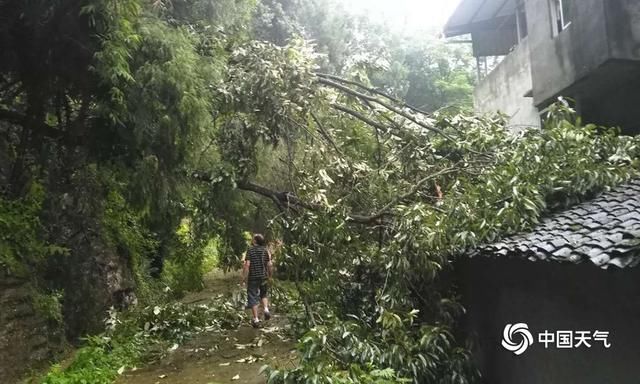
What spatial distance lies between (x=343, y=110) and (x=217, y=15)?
2.28 meters

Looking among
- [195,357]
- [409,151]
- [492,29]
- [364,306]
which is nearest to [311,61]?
[409,151]

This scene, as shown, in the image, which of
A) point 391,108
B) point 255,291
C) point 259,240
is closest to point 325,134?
point 391,108

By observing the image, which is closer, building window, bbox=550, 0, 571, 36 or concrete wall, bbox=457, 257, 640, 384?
concrete wall, bbox=457, 257, 640, 384

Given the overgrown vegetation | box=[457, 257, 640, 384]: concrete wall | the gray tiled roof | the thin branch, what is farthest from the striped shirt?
the gray tiled roof

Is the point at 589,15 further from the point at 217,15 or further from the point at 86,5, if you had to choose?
the point at 86,5

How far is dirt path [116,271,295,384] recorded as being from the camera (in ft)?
20.9

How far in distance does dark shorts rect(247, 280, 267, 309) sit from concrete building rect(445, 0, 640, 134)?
4537 mm

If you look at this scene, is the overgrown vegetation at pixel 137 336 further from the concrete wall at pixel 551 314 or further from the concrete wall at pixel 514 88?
the concrete wall at pixel 514 88

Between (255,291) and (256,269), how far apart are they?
17.8 inches

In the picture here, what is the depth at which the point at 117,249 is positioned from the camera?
991cm

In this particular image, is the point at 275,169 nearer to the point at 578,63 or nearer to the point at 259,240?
the point at 259,240

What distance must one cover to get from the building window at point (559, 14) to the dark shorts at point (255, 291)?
6123mm

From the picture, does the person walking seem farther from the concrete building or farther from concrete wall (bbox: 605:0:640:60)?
concrete wall (bbox: 605:0:640:60)

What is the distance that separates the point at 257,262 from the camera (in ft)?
27.2
